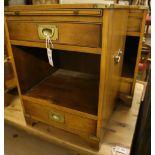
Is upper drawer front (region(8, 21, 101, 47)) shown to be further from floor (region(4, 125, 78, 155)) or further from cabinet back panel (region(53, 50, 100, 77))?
floor (region(4, 125, 78, 155))

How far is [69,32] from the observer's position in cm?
49

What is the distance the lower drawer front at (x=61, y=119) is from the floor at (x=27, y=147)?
10.8 inches

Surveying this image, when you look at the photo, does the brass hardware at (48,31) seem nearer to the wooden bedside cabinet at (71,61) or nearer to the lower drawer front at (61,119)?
the wooden bedside cabinet at (71,61)

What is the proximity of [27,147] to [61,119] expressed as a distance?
1.34 feet

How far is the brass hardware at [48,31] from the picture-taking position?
20.1 inches

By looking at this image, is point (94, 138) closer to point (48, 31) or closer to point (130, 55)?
point (48, 31)

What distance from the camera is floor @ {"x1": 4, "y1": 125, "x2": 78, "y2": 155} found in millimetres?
911

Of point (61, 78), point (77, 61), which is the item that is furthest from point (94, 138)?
point (77, 61)

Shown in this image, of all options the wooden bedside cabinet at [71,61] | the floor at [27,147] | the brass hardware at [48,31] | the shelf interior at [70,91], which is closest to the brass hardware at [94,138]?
A: the wooden bedside cabinet at [71,61]

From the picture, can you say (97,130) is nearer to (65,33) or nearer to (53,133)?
(53,133)

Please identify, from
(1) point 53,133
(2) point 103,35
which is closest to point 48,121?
(1) point 53,133

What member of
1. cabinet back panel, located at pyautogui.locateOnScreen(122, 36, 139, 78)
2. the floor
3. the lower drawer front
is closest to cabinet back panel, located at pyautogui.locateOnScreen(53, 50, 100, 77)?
cabinet back panel, located at pyautogui.locateOnScreen(122, 36, 139, 78)

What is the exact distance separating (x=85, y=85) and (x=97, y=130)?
28 centimetres

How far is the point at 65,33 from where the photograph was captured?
1.63 ft
